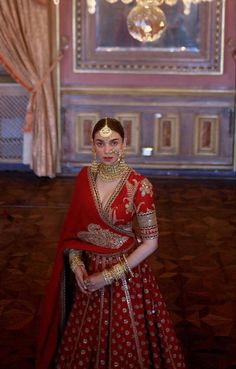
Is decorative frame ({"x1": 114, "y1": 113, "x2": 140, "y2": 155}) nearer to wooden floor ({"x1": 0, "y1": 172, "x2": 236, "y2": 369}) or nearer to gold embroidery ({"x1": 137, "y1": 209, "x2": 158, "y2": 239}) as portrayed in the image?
wooden floor ({"x1": 0, "y1": 172, "x2": 236, "y2": 369})

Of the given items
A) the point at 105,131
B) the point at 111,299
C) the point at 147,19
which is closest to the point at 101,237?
the point at 111,299

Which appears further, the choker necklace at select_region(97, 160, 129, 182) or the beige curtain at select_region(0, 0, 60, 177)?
the beige curtain at select_region(0, 0, 60, 177)

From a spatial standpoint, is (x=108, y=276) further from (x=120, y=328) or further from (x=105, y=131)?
(x=105, y=131)

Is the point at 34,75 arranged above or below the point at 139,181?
above

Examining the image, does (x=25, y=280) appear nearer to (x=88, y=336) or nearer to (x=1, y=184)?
(x=88, y=336)

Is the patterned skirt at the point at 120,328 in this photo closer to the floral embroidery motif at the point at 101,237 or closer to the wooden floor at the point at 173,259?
the floral embroidery motif at the point at 101,237

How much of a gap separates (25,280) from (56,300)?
1214 millimetres

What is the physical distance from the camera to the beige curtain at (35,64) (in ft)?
17.6

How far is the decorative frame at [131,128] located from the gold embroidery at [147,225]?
3.59m

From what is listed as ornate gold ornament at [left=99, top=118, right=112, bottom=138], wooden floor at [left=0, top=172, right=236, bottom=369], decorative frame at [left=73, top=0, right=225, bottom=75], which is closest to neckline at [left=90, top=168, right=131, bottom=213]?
ornate gold ornament at [left=99, top=118, right=112, bottom=138]

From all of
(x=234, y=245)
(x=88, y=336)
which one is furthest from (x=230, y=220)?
(x=88, y=336)

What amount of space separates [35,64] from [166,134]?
3.96ft

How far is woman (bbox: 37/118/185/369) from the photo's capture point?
2.10m

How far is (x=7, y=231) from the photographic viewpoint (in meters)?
4.22
